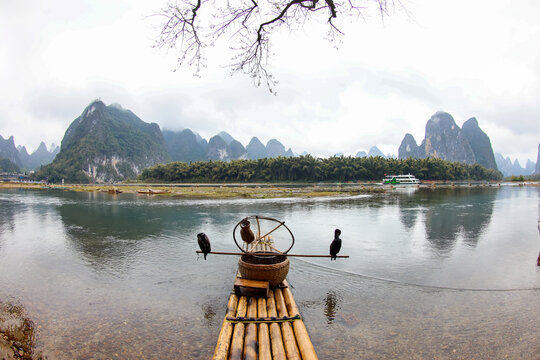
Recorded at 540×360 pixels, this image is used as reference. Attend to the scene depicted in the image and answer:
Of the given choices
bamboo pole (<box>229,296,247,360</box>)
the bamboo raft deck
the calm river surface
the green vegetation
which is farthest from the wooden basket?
the green vegetation

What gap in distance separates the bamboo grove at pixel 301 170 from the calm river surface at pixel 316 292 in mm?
52710

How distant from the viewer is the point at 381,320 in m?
5.82

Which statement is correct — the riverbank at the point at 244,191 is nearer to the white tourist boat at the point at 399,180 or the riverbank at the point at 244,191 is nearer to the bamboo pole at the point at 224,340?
the white tourist boat at the point at 399,180

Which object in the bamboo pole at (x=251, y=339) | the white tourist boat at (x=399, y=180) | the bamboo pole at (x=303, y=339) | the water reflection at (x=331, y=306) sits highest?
the white tourist boat at (x=399, y=180)

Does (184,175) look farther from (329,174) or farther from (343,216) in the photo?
(343,216)

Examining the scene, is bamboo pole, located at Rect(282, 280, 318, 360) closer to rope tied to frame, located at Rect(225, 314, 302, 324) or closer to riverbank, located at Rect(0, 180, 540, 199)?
rope tied to frame, located at Rect(225, 314, 302, 324)

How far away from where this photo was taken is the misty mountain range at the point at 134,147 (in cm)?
11944

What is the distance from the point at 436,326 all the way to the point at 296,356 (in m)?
3.38

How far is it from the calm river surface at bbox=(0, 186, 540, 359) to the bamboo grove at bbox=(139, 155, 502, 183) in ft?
173

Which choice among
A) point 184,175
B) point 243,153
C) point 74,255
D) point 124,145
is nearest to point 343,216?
point 74,255

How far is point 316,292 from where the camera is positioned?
23.4 ft

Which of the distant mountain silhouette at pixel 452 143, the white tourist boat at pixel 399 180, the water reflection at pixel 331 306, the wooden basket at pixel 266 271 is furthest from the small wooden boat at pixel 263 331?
the distant mountain silhouette at pixel 452 143

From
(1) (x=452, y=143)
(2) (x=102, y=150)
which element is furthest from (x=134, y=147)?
(1) (x=452, y=143)

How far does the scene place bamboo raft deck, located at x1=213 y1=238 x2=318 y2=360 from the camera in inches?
149
